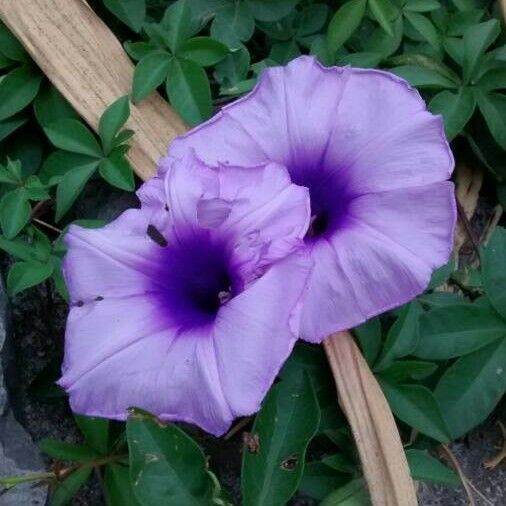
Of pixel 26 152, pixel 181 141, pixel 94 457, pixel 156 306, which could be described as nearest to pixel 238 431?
pixel 94 457

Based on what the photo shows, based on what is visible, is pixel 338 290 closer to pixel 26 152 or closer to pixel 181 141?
pixel 181 141

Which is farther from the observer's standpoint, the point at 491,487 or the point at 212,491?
the point at 491,487

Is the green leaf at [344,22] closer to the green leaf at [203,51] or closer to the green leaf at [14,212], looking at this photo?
the green leaf at [203,51]

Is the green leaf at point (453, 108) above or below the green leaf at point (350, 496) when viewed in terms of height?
above

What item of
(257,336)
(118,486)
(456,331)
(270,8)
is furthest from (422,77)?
(118,486)

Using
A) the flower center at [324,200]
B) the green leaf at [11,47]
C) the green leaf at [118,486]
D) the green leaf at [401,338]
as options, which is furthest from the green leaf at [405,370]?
the green leaf at [11,47]
